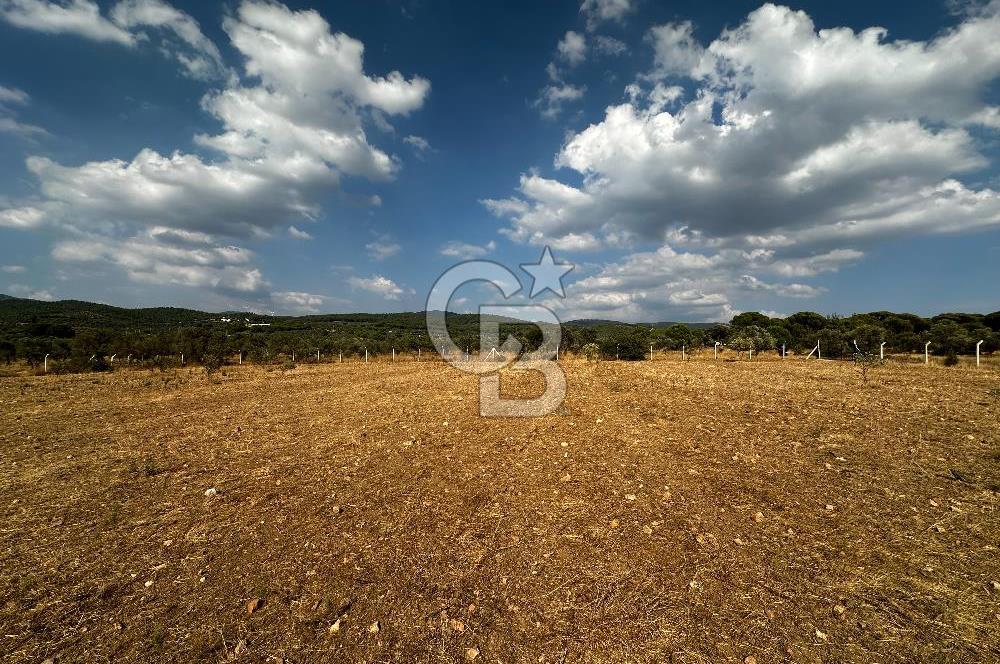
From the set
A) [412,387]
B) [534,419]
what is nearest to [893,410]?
[534,419]

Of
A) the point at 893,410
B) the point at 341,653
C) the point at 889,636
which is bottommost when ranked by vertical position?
the point at 341,653

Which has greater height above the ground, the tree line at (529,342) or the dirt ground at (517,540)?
the tree line at (529,342)

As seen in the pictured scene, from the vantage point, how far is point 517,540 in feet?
16.9

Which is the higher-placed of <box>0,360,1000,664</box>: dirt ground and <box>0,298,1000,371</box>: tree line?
<box>0,298,1000,371</box>: tree line

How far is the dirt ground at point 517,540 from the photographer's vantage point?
3.61 meters

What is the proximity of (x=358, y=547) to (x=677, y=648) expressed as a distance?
3.52 meters

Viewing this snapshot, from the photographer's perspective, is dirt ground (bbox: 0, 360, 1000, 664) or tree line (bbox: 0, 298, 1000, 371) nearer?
dirt ground (bbox: 0, 360, 1000, 664)

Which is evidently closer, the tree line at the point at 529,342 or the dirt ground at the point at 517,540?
the dirt ground at the point at 517,540

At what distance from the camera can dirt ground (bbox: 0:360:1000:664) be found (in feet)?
Answer: 11.8

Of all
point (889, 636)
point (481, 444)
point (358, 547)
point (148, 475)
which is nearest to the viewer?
point (889, 636)

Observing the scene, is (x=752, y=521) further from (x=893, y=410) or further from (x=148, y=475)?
(x=148, y=475)

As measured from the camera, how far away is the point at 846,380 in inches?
579

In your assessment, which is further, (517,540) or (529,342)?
(529,342)

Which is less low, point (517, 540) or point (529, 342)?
point (529, 342)
